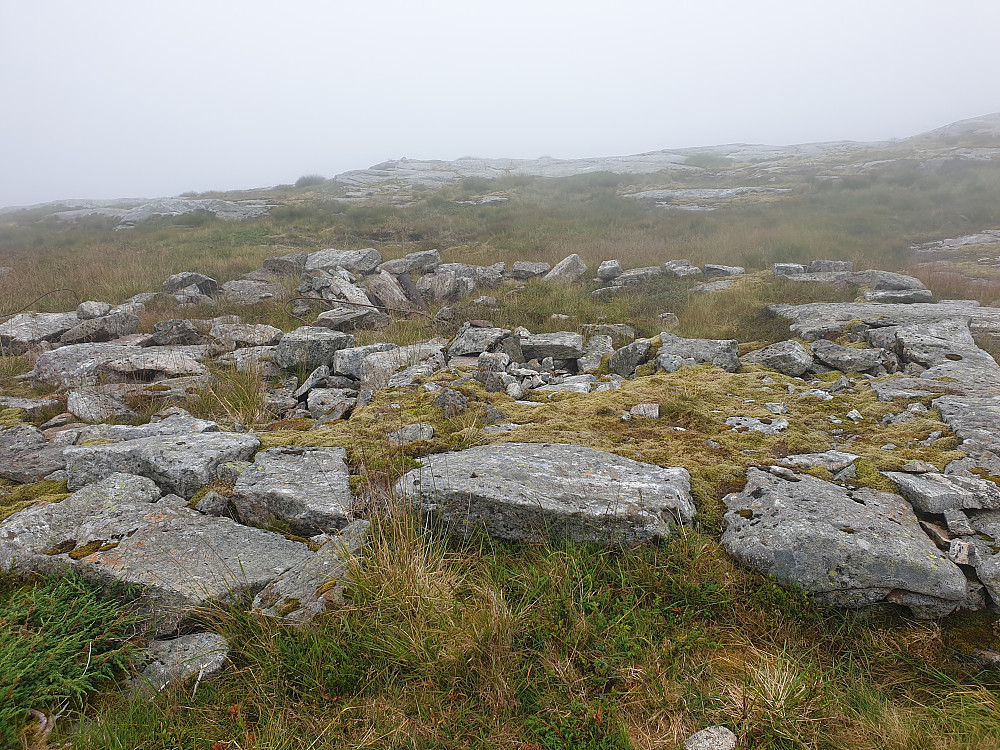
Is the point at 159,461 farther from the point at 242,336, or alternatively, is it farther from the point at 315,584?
the point at 242,336

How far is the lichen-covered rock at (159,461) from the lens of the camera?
130 inches

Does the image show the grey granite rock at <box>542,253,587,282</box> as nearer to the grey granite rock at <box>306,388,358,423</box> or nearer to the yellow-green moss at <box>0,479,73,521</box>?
the grey granite rock at <box>306,388,358,423</box>

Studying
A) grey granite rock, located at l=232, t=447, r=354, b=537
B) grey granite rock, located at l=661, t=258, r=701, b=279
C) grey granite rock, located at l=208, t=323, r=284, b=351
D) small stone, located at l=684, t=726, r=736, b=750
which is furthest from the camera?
grey granite rock, located at l=661, t=258, r=701, b=279

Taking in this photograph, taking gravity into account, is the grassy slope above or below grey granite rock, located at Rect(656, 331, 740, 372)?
above

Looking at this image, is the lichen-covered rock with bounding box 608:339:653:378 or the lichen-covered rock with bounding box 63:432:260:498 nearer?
the lichen-covered rock with bounding box 63:432:260:498

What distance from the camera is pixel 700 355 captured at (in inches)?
237

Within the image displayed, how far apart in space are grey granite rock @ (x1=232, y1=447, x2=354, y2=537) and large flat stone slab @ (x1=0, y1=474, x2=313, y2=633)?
5.2 inches

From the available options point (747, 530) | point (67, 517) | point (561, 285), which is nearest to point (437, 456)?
point (747, 530)

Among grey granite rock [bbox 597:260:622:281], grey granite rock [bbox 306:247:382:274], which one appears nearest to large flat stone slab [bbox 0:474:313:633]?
grey granite rock [bbox 597:260:622:281]

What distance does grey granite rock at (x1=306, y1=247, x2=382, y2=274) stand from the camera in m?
13.4

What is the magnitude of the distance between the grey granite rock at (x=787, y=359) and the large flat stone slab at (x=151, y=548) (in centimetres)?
533

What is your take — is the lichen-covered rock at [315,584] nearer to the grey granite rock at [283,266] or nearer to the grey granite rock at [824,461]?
the grey granite rock at [824,461]

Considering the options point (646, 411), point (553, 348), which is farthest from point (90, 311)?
point (646, 411)

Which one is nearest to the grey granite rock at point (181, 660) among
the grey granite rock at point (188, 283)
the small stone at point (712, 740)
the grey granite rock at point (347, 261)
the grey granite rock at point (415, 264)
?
the small stone at point (712, 740)
